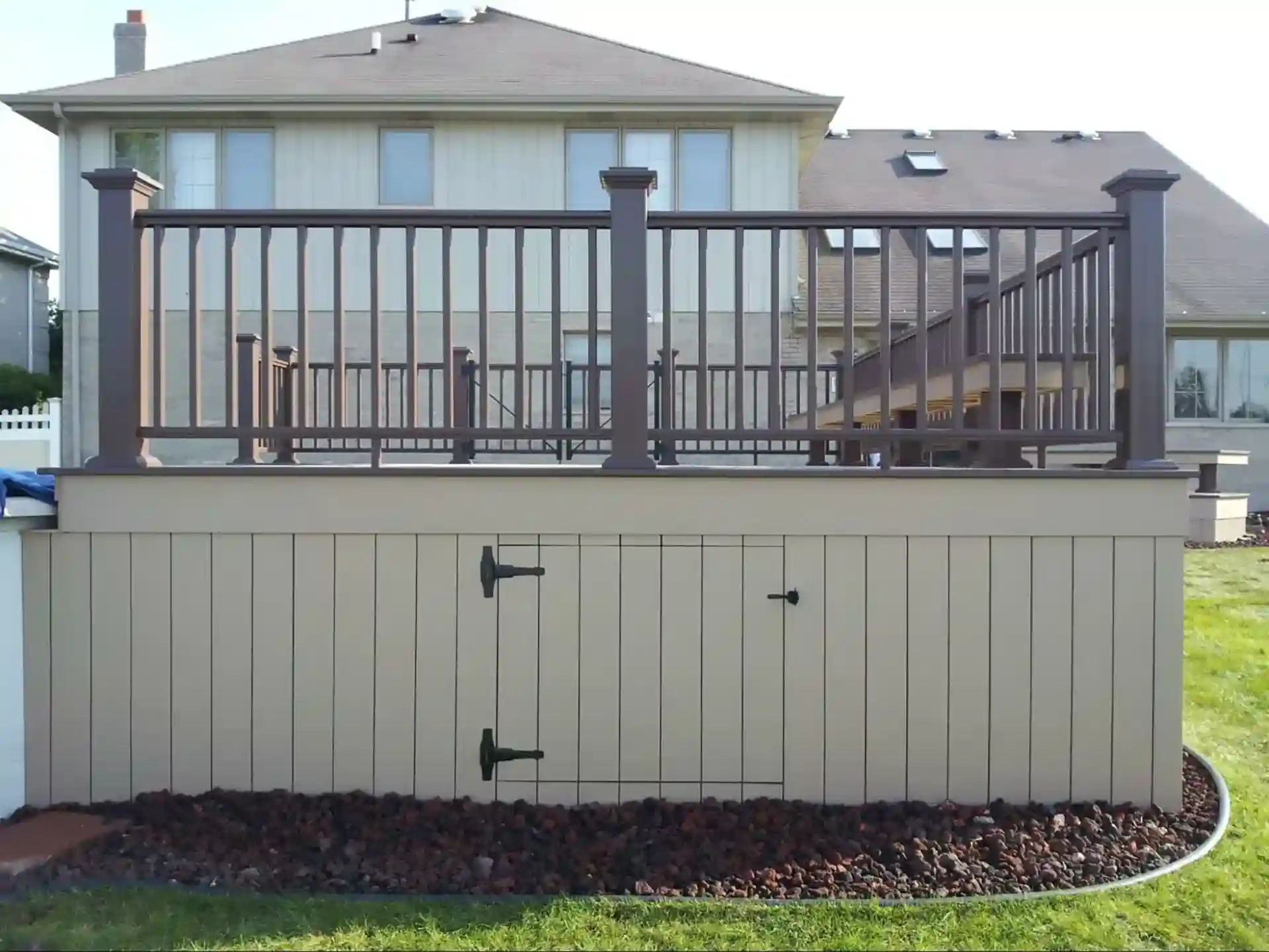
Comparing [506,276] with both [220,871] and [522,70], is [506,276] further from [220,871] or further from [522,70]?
[220,871]

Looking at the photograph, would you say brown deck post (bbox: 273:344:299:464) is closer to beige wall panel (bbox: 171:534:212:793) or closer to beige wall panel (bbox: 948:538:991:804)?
beige wall panel (bbox: 171:534:212:793)

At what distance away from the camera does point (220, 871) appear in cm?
305

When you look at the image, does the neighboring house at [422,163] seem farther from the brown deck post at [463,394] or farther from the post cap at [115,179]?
the post cap at [115,179]

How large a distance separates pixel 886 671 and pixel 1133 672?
2.86ft

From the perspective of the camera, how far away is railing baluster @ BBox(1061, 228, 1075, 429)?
3701 mm

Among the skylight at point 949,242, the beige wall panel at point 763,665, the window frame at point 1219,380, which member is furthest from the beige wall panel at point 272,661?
the window frame at point 1219,380

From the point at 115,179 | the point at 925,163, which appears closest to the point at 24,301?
the point at 925,163

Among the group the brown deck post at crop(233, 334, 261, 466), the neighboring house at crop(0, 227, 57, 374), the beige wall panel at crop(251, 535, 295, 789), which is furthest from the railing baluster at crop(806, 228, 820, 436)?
the neighboring house at crop(0, 227, 57, 374)

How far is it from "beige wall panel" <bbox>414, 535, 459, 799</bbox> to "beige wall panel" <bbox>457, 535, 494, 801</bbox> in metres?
0.01

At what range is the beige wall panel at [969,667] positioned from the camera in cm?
354

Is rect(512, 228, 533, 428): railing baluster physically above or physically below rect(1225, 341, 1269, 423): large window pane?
below

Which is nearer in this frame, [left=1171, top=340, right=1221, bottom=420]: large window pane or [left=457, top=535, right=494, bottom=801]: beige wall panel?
[left=457, top=535, right=494, bottom=801]: beige wall panel

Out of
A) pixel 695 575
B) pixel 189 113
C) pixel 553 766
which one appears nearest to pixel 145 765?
pixel 553 766

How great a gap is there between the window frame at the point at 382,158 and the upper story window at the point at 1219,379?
440 inches
